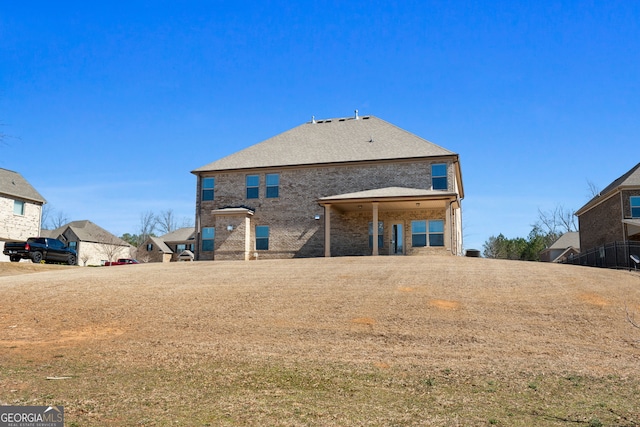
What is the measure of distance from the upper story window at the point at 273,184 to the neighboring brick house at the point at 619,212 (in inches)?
729

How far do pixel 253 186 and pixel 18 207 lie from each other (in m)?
20.0

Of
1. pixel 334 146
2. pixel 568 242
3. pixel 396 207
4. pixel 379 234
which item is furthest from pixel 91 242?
pixel 568 242

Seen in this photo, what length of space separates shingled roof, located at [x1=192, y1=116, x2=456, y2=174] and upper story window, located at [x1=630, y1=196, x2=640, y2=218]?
10929 mm

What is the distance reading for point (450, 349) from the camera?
11.7 metres

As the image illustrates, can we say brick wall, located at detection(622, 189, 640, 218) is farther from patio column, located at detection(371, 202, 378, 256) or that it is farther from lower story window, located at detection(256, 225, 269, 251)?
lower story window, located at detection(256, 225, 269, 251)

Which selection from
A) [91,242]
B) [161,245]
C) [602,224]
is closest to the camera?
[602,224]

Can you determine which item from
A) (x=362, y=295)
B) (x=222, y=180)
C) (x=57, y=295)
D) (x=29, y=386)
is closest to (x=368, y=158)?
(x=222, y=180)

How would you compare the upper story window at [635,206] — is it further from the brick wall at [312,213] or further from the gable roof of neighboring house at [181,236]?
the gable roof of neighboring house at [181,236]

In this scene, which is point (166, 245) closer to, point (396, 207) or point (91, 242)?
point (91, 242)

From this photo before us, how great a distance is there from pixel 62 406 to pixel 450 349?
7.65m

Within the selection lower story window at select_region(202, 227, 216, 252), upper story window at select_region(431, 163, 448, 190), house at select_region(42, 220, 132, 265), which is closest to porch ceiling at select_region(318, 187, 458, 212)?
upper story window at select_region(431, 163, 448, 190)

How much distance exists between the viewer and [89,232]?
206ft

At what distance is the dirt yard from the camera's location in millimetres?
8227

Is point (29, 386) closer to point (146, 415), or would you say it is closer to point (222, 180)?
point (146, 415)
